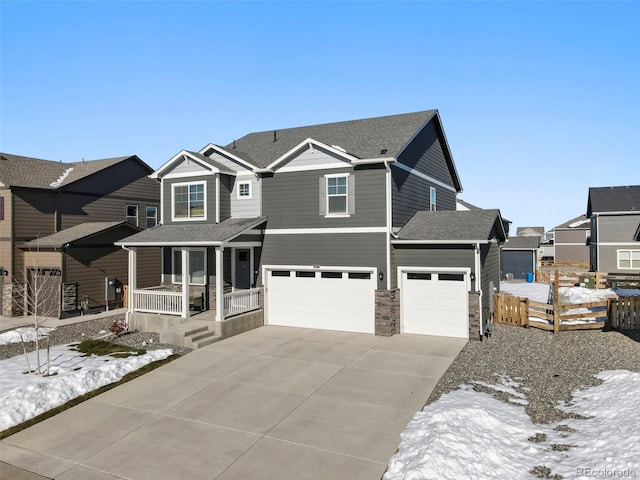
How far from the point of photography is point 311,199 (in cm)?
1670

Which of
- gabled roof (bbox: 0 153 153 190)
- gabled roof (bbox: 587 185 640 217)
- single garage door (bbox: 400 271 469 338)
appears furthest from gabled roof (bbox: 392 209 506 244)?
gabled roof (bbox: 587 185 640 217)

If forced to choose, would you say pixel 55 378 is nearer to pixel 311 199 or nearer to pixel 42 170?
pixel 311 199

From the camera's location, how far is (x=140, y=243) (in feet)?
56.0

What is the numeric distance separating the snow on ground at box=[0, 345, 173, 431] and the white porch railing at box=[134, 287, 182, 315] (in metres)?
3.24

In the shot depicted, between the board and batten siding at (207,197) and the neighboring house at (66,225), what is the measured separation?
12.8ft

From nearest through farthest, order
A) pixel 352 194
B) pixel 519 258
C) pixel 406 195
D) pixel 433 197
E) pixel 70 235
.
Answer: pixel 352 194 → pixel 406 195 → pixel 70 235 → pixel 433 197 → pixel 519 258

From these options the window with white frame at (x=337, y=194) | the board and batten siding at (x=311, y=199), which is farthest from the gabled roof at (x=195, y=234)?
the window with white frame at (x=337, y=194)

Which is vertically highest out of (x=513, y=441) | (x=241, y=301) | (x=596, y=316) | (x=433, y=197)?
(x=433, y=197)

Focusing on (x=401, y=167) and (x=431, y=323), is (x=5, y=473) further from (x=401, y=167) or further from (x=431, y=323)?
(x=401, y=167)

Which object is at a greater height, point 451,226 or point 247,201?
point 247,201

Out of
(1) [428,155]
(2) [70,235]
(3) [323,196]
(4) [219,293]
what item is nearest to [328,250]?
(3) [323,196]

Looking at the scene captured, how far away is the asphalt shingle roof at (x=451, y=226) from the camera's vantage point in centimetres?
1482

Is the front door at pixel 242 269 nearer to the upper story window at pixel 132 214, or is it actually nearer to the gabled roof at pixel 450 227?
the gabled roof at pixel 450 227

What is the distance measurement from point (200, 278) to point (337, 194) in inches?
286
